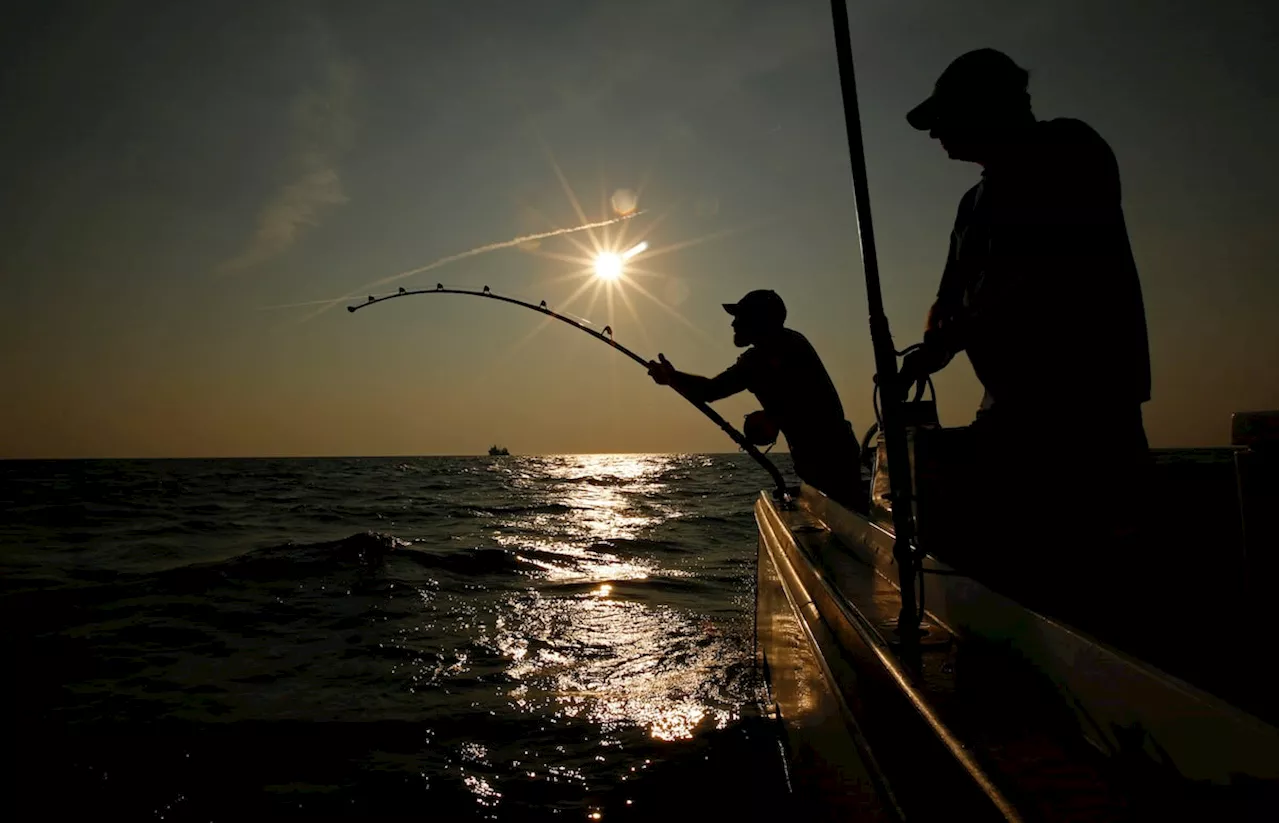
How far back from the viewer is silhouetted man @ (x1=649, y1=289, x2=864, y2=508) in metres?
4.89

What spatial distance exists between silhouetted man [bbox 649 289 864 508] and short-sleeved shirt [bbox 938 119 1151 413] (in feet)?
9.16

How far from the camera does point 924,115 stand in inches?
91.1

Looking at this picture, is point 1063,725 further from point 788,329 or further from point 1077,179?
point 788,329

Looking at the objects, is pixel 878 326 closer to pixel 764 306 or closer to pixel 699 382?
pixel 764 306

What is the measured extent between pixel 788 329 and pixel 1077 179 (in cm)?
300

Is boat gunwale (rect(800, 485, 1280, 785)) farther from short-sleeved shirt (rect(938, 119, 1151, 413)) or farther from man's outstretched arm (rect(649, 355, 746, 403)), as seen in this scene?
man's outstretched arm (rect(649, 355, 746, 403))

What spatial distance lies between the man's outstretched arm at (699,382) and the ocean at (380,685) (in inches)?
82.2

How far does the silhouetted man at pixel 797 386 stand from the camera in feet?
16.0

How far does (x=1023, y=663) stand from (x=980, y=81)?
181 cm

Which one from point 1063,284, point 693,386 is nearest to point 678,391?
point 693,386

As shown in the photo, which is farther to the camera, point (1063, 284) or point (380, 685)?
point (380, 685)

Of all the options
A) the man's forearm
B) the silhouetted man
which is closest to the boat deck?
the silhouetted man

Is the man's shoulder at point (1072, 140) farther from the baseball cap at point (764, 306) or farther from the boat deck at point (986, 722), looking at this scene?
the baseball cap at point (764, 306)

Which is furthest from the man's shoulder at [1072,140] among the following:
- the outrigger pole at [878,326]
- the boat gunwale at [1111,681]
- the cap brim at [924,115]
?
the boat gunwale at [1111,681]
